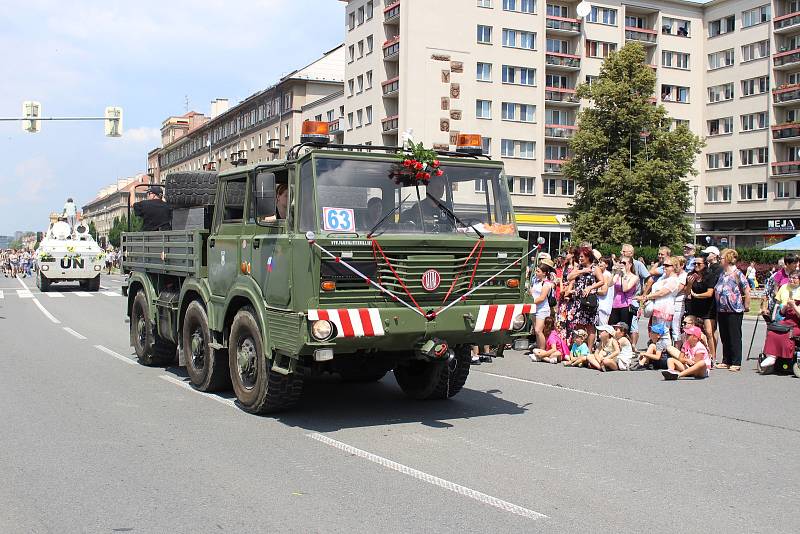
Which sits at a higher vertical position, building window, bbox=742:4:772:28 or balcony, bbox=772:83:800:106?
building window, bbox=742:4:772:28

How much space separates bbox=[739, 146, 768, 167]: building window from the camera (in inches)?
2430

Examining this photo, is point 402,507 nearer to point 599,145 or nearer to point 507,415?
point 507,415

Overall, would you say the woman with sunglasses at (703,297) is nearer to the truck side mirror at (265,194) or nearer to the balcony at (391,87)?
the truck side mirror at (265,194)

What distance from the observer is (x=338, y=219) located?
770 cm

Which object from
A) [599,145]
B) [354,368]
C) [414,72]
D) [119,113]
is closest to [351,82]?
[414,72]

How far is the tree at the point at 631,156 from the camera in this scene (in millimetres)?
48938

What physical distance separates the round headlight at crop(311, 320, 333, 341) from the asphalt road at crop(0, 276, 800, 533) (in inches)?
37.0

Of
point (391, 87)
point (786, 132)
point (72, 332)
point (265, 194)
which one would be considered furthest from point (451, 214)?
point (786, 132)

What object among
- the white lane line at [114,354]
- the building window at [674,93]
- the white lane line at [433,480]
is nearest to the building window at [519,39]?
the building window at [674,93]

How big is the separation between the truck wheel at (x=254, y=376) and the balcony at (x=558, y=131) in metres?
55.6

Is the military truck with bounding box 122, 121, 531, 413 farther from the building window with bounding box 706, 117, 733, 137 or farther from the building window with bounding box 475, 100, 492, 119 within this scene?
the building window with bounding box 706, 117, 733, 137

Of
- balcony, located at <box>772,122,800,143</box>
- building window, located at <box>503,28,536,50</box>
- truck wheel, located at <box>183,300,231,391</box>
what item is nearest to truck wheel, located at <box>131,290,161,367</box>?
truck wheel, located at <box>183,300,231,391</box>

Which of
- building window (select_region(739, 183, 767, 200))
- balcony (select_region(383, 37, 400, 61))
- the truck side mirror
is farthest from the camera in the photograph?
building window (select_region(739, 183, 767, 200))

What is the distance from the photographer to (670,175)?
49438 millimetres
